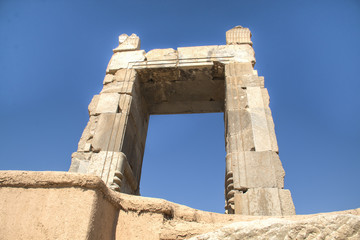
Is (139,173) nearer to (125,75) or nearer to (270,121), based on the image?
(125,75)

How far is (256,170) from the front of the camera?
4859mm

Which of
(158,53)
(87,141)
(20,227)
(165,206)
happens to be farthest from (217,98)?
(20,227)

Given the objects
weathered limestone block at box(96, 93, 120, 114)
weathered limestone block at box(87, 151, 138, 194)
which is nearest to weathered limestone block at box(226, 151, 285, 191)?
weathered limestone block at box(87, 151, 138, 194)

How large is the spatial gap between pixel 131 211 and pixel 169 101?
230 inches

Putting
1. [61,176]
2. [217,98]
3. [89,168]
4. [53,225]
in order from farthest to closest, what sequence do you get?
[217,98]
[89,168]
[61,176]
[53,225]

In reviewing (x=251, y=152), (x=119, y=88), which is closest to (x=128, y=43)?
(x=119, y=88)

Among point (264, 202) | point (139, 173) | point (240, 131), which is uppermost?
point (240, 131)

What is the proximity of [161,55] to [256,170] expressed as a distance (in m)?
3.49

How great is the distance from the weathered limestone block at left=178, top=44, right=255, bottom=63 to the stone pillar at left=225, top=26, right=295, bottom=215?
7.5 inches

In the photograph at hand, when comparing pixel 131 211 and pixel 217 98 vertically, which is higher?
pixel 217 98

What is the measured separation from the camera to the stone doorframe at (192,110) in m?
4.79

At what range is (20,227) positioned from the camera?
1.89m

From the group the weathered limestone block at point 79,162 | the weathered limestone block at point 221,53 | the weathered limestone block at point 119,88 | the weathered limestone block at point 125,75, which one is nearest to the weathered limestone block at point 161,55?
the weathered limestone block at point 221,53

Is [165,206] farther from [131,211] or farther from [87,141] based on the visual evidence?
[87,141]
